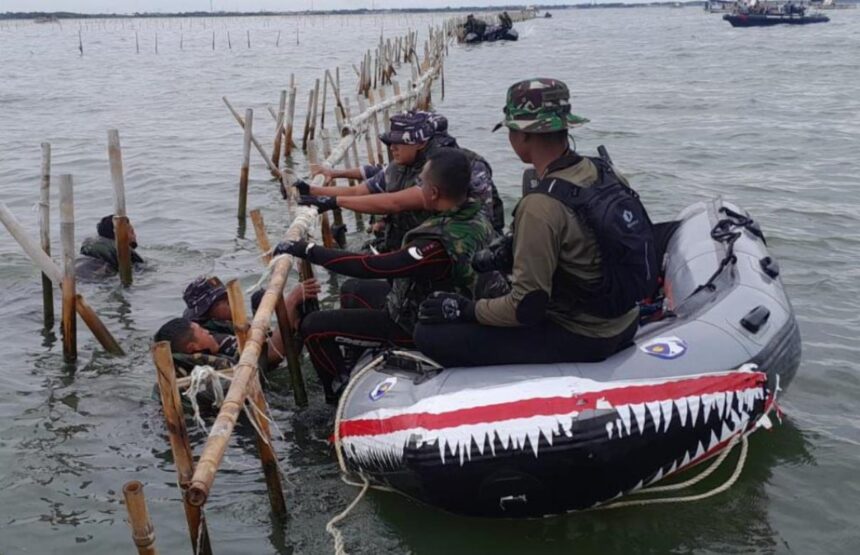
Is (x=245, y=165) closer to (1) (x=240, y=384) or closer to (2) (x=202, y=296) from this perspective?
(2) (x=202, y=296)

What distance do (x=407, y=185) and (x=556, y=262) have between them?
2319mm

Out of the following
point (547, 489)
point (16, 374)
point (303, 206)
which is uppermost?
point (303, 206)

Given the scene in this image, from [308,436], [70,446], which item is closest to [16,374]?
[70,446]

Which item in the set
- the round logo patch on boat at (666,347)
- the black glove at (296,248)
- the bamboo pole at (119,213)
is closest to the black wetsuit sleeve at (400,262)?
the black glove at (296,248)

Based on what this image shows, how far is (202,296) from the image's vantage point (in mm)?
6953

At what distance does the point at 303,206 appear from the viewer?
6.52 meters

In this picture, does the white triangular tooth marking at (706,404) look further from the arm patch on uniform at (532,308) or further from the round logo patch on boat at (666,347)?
the arm patch on uniform at (532,308)

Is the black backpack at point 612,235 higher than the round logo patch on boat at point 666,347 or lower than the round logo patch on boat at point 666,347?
higher

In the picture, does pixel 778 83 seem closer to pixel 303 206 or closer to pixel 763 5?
pixel 303 206

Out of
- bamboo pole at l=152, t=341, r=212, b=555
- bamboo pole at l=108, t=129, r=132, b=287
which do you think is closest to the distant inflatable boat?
bamboo pole at l=108, t=129, r=132, b=287

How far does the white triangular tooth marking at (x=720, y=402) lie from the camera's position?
15.5 ft

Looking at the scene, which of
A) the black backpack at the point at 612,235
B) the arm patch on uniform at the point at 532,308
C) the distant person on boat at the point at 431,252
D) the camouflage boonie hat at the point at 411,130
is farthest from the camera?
the camouflage boonie hat at the point at 411,130

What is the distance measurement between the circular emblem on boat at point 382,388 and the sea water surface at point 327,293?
727mm

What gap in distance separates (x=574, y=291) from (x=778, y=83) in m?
27.1
